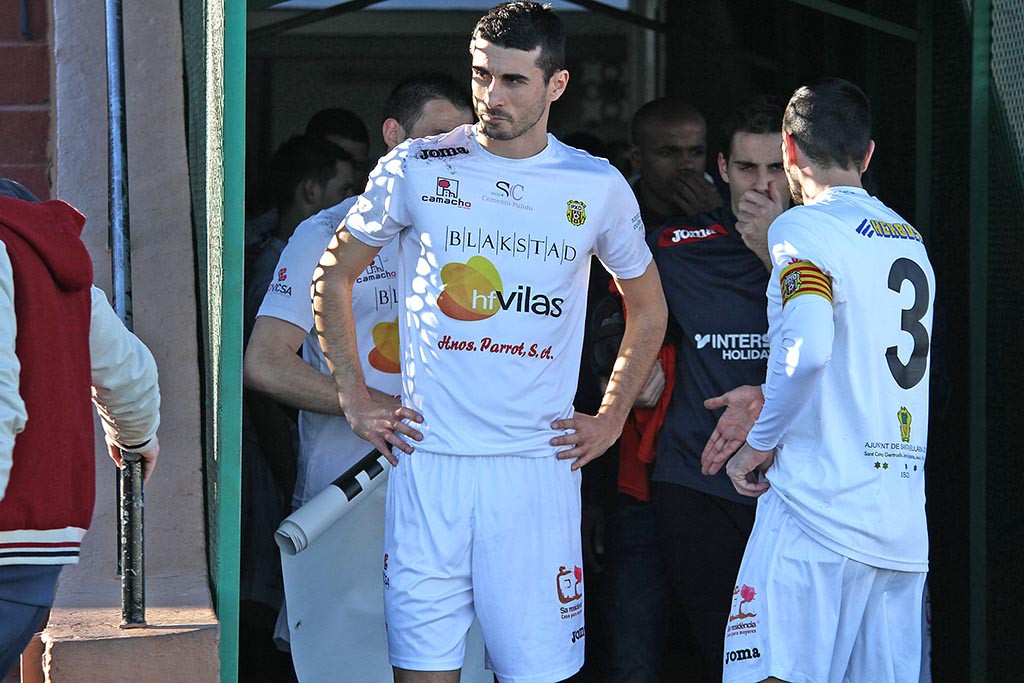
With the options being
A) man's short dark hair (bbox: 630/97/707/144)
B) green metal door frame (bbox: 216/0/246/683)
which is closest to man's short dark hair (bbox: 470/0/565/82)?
green metal door frame (bbox: 216/0/246/683)

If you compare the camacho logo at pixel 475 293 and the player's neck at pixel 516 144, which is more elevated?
the player's neck at pixel 516 144

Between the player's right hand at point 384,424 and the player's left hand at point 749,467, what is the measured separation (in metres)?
→ 0.81

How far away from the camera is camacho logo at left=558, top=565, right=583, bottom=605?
364cm

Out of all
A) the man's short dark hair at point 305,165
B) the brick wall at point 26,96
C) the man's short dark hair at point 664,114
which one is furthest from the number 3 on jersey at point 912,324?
the brick wall at point 26,96

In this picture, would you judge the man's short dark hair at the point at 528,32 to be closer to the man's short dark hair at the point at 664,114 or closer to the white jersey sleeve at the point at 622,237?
the white jersey sleeve at the point at 622,237

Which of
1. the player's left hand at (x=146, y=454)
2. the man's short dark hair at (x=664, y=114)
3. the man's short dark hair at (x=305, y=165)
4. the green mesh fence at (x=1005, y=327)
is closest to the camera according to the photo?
the player's left hand at (x=146, y=454)

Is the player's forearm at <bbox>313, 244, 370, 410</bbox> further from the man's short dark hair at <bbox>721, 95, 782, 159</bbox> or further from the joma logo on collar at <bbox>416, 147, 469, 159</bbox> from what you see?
the man's short dark hair at <bbox>721, 95, 782, 159</bbox>

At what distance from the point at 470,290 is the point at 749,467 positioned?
0.85 m

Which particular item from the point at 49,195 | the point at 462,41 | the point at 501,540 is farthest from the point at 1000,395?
the point at 462,41

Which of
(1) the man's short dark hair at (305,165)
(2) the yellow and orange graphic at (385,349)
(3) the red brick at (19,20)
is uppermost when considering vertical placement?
(3) the red brick at (19,20)

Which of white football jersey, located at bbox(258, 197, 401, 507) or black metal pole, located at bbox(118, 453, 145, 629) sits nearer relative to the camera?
black metal pole, located at bbox(118, 453, 145, 629)

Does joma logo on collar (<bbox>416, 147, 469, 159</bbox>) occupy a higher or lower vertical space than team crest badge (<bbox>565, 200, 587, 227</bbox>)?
higher

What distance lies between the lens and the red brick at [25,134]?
14.7 ft

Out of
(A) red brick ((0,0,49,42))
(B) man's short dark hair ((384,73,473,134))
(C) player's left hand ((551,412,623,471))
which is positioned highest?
(A) red brick ((0,0,49,42))
